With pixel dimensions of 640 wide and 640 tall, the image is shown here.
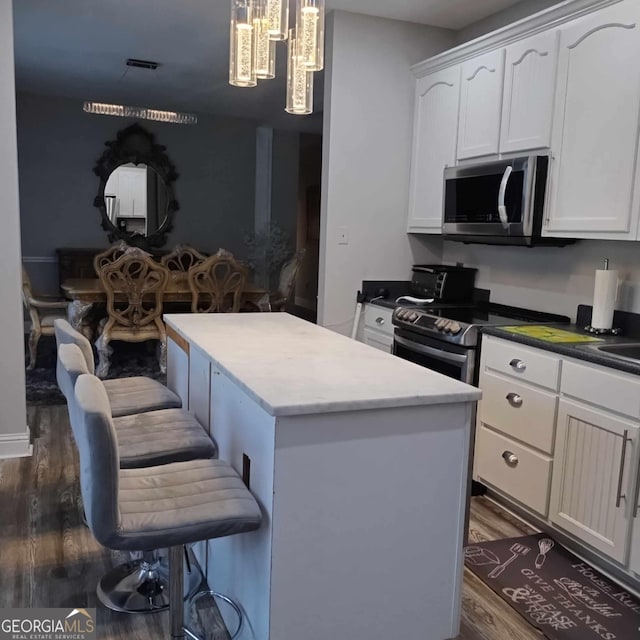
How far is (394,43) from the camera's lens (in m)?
3.87

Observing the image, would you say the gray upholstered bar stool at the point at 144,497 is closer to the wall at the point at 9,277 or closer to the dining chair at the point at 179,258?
the wall at the point at 9,277

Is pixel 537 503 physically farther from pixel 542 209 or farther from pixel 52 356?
pixel 52 356

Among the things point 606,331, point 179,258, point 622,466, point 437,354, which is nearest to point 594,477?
point 622,466

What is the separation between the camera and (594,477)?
7.81ft

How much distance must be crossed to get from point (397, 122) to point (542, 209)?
1.32 meters

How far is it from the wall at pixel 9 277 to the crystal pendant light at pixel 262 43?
5.34ft

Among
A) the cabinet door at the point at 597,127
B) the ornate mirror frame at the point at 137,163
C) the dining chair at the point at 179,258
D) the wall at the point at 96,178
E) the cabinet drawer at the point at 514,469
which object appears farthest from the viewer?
the ornate mirror frame at the point at 137,163

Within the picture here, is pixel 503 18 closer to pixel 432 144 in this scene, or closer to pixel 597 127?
pixel 432 144

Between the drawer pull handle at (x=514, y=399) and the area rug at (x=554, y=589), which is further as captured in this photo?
the drawer pull handle at (x=514, y=399)

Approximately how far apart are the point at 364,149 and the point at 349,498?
8.86 feet

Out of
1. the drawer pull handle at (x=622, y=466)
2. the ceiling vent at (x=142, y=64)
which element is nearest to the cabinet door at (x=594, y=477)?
the drawer pull handle at (x=622, y=466)

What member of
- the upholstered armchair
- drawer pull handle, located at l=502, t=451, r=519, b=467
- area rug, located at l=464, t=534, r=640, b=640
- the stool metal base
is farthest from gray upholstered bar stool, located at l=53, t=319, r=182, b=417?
the upholstered armchair
